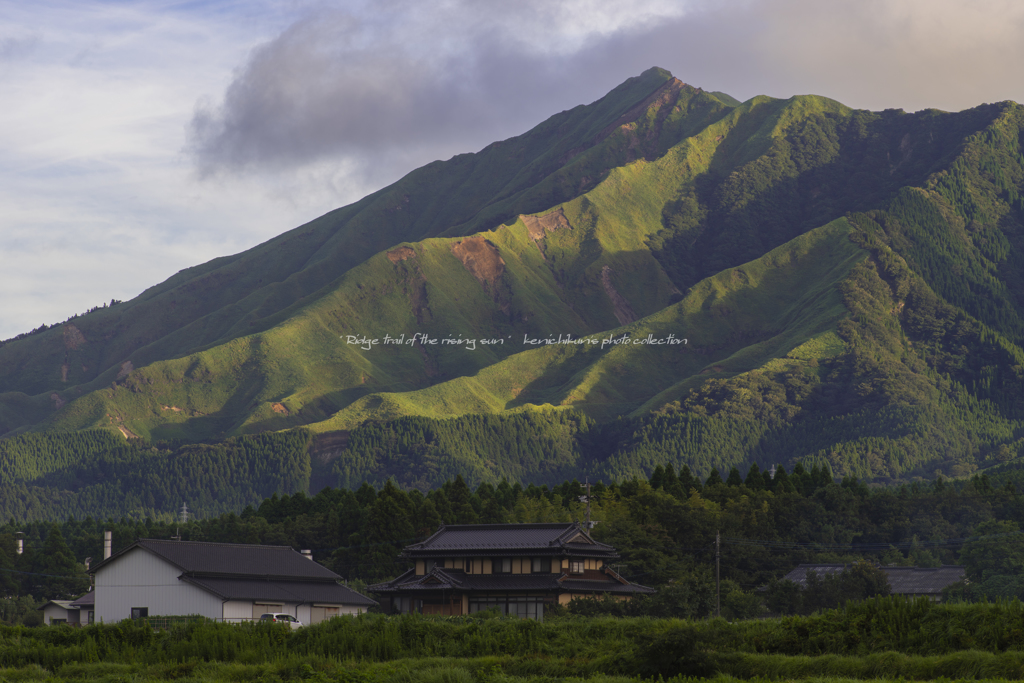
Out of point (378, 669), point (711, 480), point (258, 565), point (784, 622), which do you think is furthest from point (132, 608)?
point (711, 480)

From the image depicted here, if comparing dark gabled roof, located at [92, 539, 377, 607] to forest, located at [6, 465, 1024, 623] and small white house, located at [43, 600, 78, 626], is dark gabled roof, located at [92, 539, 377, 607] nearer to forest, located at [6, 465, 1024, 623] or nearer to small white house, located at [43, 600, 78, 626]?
small white house, located at [43, 600, 78, 626]

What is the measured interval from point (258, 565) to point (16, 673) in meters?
40.7

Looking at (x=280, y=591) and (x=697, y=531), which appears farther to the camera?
(x=697, y=531)

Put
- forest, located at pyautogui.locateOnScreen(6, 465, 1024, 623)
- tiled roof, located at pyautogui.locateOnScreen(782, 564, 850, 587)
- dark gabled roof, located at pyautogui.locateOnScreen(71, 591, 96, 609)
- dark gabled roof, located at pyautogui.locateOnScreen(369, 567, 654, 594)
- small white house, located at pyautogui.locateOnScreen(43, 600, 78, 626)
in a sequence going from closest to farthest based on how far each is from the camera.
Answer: dark gabled roof, located at pyautogui.locateOnScreen(71, 591, 96, 609) → dark gabled roof, located at pyautogui.locateOnScreen(369, 567, 654, 594) → small white house, located at pyautogui.locateOnScreen(43, 600, 78, 626) → forest, located at pyautogui.locateOnScreen(6, 465, 1024, 623) → tiled roof, located at pyautogui.locateOnScreen(782, 564, 850, 587)

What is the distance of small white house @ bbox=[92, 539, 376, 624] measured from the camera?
7931cm

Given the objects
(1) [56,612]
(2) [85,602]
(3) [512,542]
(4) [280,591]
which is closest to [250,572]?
(4) [280,591]

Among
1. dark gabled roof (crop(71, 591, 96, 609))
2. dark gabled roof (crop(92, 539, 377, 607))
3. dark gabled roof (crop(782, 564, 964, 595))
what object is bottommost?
dark gabled roof (crop(782, 564, 964, 595))

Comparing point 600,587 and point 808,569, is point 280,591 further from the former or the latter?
point 808,569

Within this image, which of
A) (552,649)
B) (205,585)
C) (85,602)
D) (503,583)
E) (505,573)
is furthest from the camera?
(505,573)

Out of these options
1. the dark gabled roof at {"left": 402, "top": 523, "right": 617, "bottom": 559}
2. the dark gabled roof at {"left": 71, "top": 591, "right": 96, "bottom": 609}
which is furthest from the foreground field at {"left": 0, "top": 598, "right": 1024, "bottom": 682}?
the dark gabled roof at {"left": 402, "top": 523, "right": 617, "bottom": 559}

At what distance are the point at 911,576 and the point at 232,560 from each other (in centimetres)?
6295

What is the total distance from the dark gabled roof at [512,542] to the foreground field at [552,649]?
40168 millimetres

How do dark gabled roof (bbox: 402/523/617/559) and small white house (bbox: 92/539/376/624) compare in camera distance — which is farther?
dark gabled roof (bbox: 402/523/617/559)

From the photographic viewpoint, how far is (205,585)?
78.9 m
